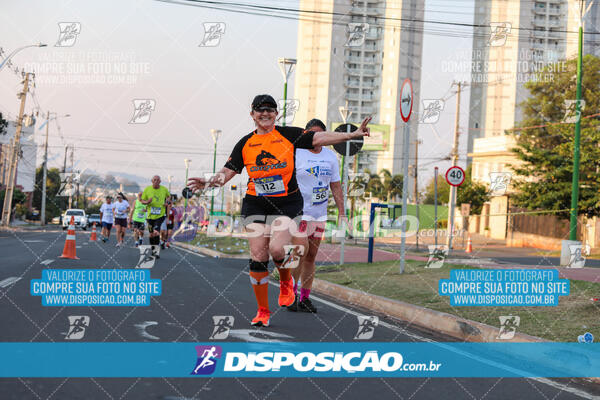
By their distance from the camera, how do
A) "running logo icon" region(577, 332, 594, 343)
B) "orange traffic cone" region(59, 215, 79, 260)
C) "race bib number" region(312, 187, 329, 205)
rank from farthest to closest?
"orange traffic cone" region(59, 215, 79, 260)
"race bib number" region(312, 187, 329, 205)
"running logo icon" region(577, 332, 594, 343)

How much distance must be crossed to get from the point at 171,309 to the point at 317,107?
376ft

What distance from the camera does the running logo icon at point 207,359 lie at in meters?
4.45

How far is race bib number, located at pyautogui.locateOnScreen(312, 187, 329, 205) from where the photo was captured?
7.79 metres

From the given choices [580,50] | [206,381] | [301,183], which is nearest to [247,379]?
[206,381]

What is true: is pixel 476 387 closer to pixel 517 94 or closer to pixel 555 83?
pixel 555 83

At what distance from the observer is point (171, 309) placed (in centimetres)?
711

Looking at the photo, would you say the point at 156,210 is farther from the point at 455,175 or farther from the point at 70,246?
the point at 455,175

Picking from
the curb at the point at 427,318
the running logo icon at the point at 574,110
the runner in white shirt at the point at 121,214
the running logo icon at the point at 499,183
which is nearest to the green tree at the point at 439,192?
the running logo icon at the point at 499,183

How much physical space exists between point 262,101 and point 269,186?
0.77 metres

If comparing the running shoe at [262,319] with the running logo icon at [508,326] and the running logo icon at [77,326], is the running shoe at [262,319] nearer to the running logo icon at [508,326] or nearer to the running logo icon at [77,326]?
the running logo icon at [77,326]

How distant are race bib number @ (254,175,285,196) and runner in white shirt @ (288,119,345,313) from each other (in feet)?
4.87

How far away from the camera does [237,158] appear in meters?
6.23

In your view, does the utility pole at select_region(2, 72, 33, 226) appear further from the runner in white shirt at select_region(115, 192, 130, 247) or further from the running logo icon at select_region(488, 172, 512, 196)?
the running logo icon at select_region(488, 172, 512, 196)

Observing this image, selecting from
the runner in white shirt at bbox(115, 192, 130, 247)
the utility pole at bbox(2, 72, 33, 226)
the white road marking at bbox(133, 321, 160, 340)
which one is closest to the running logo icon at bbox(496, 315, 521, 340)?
the white road marking at bbox(133, 321, 160, 340)
